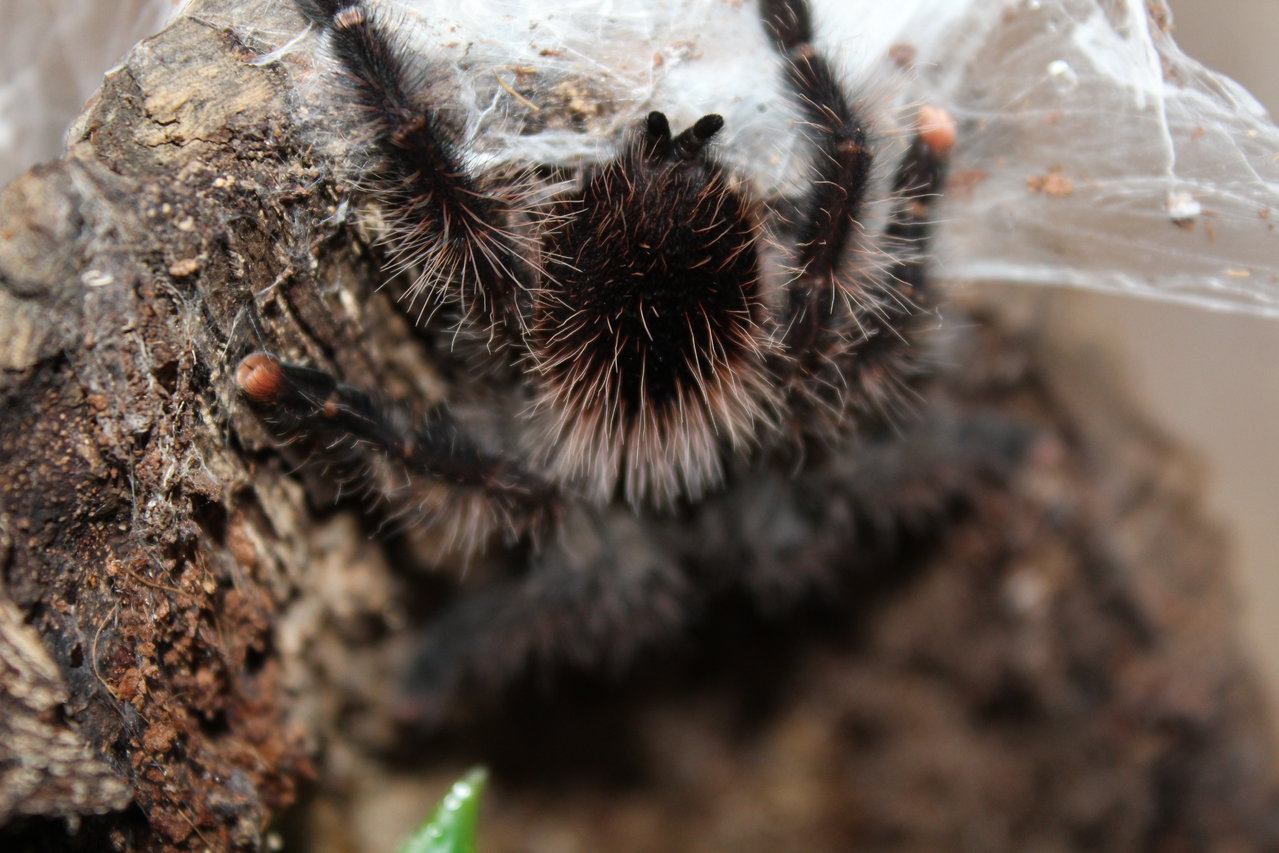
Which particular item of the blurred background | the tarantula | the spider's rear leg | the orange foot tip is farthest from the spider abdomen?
the blurred background

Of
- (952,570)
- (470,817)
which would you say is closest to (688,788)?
(952,570)

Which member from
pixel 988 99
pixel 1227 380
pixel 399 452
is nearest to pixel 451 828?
pixel 399 452

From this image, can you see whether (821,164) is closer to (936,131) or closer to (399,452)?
(936,131)

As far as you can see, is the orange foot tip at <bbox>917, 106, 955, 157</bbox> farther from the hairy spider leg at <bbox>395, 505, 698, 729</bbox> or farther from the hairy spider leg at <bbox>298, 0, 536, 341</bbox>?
the hairy spider leg at <bbox>395, 505, 698, 729</bbox>

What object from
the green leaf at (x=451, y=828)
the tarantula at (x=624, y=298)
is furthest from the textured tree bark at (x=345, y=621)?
the green leaf at (x=451, y=828)

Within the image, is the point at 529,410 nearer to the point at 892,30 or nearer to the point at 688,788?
the point at 892,30
